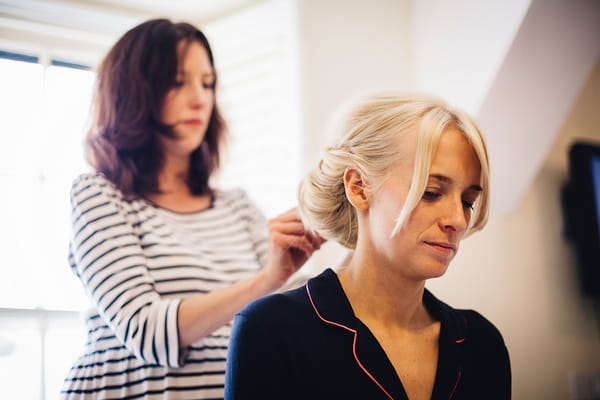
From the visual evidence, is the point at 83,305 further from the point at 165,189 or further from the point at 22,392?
the point at 165,189

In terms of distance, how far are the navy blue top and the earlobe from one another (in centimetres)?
14

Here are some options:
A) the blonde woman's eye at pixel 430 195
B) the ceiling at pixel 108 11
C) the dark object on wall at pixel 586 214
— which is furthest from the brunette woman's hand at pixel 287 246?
the dark object on wall at pixel 586 214

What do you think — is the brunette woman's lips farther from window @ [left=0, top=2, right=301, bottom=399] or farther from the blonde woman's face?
the blonde woman's face

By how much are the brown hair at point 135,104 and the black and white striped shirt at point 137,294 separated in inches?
3.5

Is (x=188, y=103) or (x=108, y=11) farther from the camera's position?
(x=108, y=11)

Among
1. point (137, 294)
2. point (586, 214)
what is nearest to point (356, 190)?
point (137, 294)

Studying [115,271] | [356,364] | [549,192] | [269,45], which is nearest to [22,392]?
[115,271]

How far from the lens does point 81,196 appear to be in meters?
1.24

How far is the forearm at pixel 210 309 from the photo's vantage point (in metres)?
1.12

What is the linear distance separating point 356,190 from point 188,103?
0.56 metres

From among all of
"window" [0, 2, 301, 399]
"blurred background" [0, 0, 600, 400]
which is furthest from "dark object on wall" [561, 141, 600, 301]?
"window" [0, 2, 301, 399]

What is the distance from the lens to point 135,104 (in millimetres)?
1386

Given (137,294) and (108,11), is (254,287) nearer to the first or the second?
(137,294)

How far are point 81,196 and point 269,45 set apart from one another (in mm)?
931
